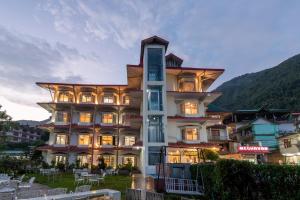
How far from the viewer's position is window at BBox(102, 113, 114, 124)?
45156 mm

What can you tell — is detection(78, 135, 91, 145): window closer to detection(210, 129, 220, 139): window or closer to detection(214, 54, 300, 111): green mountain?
detection(210, 129, 220, 139): window

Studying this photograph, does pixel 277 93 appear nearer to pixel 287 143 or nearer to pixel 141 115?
pixel 287 143

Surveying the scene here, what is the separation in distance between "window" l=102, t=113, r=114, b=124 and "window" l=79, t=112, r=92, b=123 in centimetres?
249

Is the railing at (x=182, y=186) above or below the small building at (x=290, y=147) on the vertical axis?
below

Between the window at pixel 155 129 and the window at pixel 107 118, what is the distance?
1399cm

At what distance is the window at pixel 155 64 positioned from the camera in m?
34.9

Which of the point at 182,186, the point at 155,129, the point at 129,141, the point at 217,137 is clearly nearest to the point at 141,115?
the point at 155,129

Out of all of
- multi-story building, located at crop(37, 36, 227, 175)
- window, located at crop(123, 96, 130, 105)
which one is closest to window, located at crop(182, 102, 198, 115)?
multi-story building, located at crop(37, 36, 227, 175)

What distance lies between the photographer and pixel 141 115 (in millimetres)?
36594

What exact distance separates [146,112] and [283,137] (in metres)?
29.0

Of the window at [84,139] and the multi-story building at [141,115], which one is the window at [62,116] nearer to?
the multi-story building at [141,115]

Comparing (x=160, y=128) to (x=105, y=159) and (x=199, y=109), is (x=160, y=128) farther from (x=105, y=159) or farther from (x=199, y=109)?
(x=105, y=159)

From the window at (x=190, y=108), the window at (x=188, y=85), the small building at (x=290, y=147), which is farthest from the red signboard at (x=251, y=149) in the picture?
the small building at (x=290, y=147)

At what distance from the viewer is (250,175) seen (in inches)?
468
